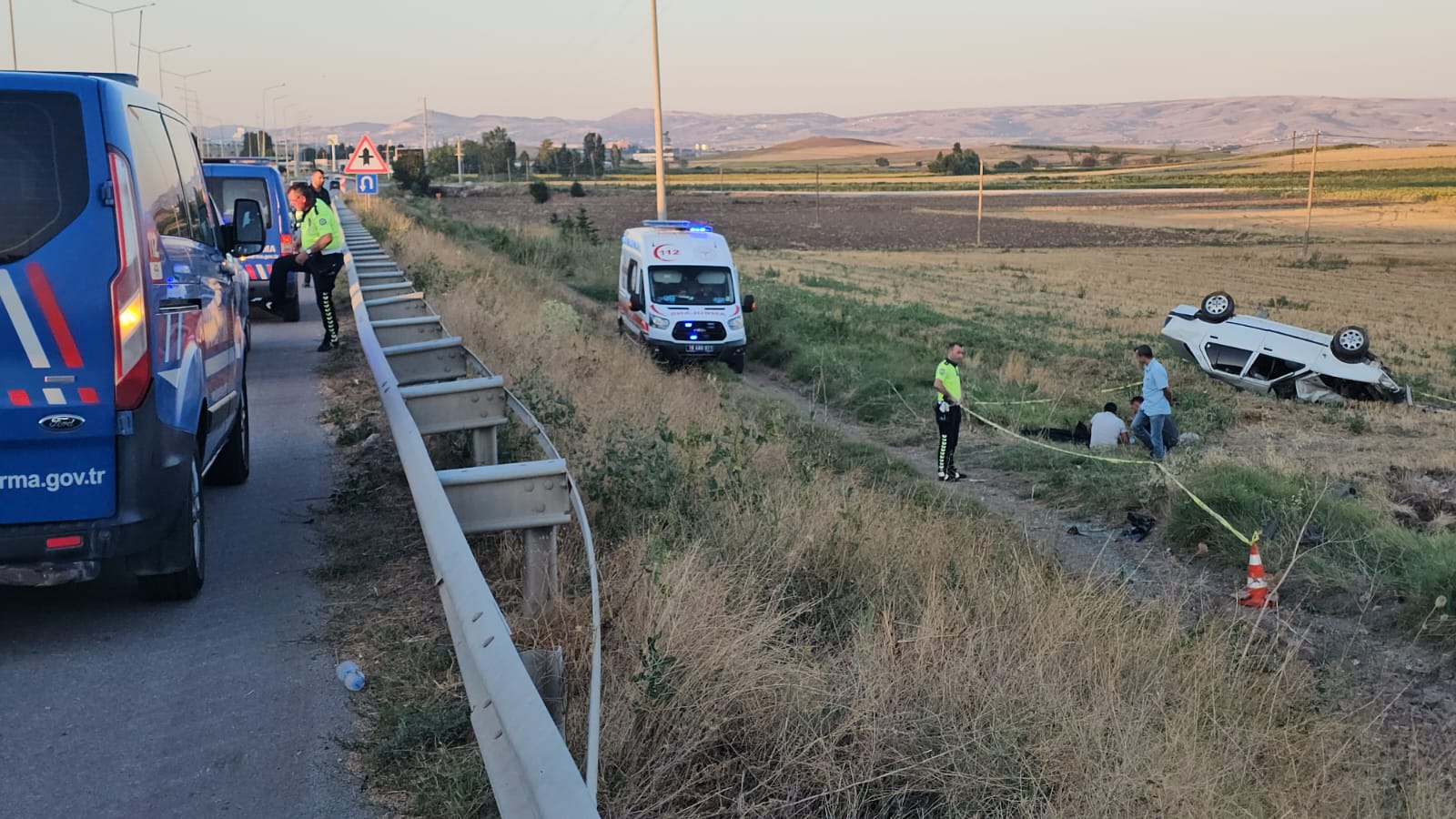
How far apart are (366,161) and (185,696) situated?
24612mm

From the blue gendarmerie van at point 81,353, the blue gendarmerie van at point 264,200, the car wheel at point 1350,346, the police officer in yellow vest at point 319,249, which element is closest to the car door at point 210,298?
the blue gendarmerie van at point 81,353

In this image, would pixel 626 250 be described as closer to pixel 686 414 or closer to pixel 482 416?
pixel 686 414

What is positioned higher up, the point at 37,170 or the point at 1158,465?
the point at 37,170

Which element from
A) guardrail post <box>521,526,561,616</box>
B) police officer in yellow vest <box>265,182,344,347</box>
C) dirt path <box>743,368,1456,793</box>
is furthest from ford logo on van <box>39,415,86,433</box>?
police officer in yellow vest <box>265,182,344,347</box>

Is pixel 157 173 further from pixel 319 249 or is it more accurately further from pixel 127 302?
pixel 319 249

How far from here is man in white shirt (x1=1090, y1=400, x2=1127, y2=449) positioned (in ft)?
54.6

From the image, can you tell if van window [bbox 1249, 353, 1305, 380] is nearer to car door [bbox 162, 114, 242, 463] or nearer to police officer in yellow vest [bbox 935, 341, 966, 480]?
police officer in yellow vest [bbox 935, 341, 966, 480]

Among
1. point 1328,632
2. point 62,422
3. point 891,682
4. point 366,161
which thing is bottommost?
point 1328,632

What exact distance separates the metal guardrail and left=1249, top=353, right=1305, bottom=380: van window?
59.1 feet

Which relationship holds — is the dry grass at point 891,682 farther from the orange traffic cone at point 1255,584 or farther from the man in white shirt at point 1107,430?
the man in white shirt at point 1107,430

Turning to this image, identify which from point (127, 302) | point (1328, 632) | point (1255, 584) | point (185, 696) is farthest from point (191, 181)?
point (1328, 632)

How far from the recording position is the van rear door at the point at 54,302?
4.80 metres

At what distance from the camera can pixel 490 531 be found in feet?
14.9

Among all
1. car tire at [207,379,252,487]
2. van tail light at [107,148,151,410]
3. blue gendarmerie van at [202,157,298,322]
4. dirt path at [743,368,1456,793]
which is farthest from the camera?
blue gendarmerie van at [202,157,298,322]
